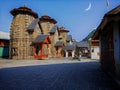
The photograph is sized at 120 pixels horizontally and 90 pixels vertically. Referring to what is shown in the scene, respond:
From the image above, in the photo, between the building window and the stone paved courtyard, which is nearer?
the stone paved courtyard

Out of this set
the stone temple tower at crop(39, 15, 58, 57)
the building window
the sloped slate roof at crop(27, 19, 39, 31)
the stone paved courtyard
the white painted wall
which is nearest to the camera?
the stone paved courtyard

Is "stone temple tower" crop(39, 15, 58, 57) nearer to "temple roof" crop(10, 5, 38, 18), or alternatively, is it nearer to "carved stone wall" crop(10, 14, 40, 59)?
"temple roof" crop(10, 5, 38, 18)

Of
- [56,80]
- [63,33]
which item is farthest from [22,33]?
[63,33]

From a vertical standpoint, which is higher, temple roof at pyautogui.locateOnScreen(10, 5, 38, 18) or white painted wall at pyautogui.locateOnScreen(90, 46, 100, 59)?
temple roof at pyautogui.locateOnScreen(10, 5, 38, 18)

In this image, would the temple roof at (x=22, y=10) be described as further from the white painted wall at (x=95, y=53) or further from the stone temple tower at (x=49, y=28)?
the white painted wall at (x=95, y=53)

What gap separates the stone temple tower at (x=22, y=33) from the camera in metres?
29.8

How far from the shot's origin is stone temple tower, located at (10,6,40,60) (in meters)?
29.8

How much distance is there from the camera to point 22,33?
30.2 m

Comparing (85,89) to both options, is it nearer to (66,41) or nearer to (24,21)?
(24,21)

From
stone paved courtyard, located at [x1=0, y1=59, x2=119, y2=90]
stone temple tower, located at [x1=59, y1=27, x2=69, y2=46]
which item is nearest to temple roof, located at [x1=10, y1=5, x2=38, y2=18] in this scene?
stone paved courtyard, located at [x1=0, y1=59, x2=119, y2=90]

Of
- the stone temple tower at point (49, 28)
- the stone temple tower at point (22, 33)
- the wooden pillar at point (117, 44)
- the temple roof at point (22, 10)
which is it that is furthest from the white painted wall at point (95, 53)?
the wooden pillar at point (117, 44)

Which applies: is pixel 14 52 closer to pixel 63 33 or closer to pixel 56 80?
pixel 56 80

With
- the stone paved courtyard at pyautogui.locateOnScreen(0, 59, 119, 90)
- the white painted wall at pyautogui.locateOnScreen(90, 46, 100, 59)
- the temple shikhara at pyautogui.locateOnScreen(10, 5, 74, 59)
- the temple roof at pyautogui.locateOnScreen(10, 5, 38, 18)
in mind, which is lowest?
the stone paved courtyard at pyautogui.locateOnScreen(0, 59, 119, 90)

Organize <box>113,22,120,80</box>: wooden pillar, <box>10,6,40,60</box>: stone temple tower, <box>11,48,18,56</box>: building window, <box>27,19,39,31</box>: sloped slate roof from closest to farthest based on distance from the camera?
<box>113,22,120,80</box>: wooden pillar, <box>10,6,40,60</box>: stone temple tower, <box>11,48,18,56</box>: building window, <box>27,19,39,31</box>: sloped slate roof
